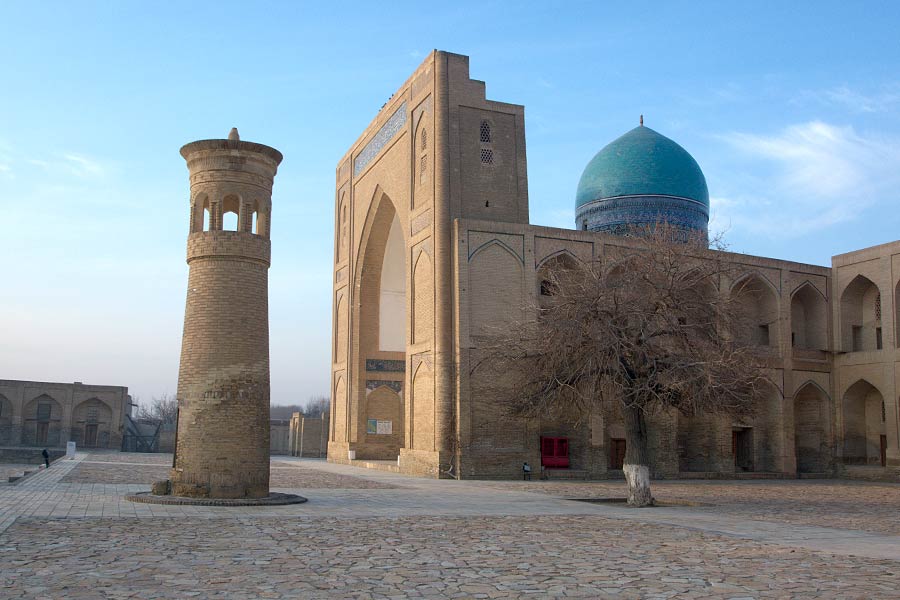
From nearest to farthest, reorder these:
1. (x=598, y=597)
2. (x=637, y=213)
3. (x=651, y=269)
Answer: (x=598, y=597) → (x=651, y=269) → (x=637, y=213)

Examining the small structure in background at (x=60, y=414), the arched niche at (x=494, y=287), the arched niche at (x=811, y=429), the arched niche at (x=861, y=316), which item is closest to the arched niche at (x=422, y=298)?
the arched niche at (x=494, y=287)

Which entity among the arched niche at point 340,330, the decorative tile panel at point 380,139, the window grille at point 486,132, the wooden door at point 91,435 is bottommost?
the wooden door at point 91,435

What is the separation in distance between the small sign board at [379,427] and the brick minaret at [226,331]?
551 inches

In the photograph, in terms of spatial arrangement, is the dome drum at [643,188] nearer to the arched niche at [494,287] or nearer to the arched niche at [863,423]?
the arched niche at [863,423]

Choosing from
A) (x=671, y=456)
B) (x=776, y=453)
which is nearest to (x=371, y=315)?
(x=671, y=456)

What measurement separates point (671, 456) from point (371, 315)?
10.2m

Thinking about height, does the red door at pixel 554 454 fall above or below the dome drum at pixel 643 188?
below

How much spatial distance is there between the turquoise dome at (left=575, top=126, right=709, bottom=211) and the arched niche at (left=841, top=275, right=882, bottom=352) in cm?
527

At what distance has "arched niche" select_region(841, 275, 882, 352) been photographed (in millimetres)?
24859

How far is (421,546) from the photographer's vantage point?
8.17m

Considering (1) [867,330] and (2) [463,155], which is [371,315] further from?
(1) [867,330]

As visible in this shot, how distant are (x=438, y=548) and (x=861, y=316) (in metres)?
21.1

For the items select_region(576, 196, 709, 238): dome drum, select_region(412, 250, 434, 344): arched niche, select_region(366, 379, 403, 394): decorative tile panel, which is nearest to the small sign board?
select_region(366, 379, 403, 394): decorative tile panel

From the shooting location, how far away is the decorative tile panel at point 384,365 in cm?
2669
